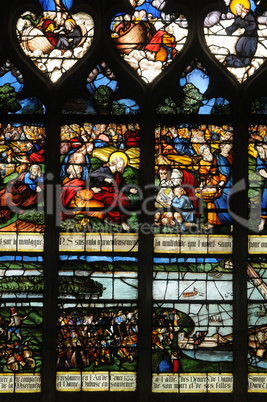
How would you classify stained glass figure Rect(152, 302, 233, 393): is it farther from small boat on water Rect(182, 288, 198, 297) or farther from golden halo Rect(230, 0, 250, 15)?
golden halo Rect(230, 0, 250, 15)

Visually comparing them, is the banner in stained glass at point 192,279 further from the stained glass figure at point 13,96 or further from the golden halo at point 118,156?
the stained glass figure at point 13,96

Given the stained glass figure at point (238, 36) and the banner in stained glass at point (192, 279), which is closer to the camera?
the banner in stained glass at point (192, 279)

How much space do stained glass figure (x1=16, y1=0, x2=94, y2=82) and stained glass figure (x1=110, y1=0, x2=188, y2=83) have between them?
1.02 feet

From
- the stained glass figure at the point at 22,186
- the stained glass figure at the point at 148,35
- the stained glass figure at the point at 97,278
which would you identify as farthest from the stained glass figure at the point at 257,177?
the stained glass figure at the point at 22,186

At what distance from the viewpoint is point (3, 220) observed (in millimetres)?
5582

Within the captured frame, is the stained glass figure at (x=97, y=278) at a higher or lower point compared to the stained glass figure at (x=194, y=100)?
lower

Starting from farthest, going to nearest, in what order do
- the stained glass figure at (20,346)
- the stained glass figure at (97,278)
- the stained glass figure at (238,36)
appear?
1. the stained glass figure at (238,36)
2. the stained glass figure at (97,278)
3. the stained glass figure at (20,346)

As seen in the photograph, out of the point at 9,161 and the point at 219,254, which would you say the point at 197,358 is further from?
the point at 9,161

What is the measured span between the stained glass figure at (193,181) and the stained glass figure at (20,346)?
1344mm

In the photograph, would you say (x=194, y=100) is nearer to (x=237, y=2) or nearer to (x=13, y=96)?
(x=237, y=2)

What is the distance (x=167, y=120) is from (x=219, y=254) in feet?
4.41

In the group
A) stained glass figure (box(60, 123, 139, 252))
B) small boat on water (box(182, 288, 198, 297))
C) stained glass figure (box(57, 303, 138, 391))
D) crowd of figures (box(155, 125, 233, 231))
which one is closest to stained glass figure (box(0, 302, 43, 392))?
stained glass figure (box(57, 303, 138, 391))

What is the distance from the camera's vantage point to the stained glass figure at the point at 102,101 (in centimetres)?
568
